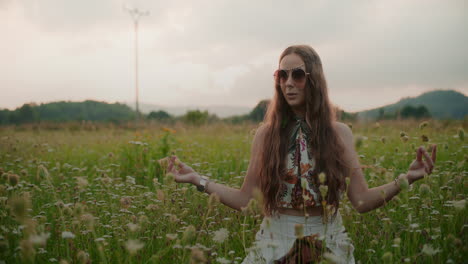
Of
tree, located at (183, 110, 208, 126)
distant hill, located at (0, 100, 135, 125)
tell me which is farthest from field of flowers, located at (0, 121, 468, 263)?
tree, located at (183, 110, 208, 126)

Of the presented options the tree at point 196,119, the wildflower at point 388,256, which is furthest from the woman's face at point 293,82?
the tree at point 196,119

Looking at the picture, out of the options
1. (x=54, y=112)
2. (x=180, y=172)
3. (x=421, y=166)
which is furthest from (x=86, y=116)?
(x=421, y=166)

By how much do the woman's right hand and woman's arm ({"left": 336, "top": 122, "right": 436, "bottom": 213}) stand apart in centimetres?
96

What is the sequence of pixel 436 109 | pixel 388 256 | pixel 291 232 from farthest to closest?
pixel 436 109, pixel 291 232, pixel 388 256

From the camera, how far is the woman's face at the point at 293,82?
7.37 feet

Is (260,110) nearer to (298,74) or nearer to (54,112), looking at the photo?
(54,112)

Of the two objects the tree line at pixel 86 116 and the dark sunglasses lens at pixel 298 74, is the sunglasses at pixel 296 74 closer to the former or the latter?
the dark sunglasses lens at pixel 298 74

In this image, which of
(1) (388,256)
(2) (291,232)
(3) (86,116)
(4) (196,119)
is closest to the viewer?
(1) (388,256)

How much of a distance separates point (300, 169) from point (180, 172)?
0.76 metres

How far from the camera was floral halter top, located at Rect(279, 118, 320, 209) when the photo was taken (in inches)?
84.4

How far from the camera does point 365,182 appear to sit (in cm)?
224

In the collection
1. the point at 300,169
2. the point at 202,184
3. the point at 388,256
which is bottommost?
the point at 388,256

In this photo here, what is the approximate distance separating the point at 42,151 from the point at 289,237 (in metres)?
5.64

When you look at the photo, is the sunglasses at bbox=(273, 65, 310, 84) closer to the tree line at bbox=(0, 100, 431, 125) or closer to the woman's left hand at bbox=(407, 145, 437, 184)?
the tree line at bbox=(0, 100, 431, 125)
